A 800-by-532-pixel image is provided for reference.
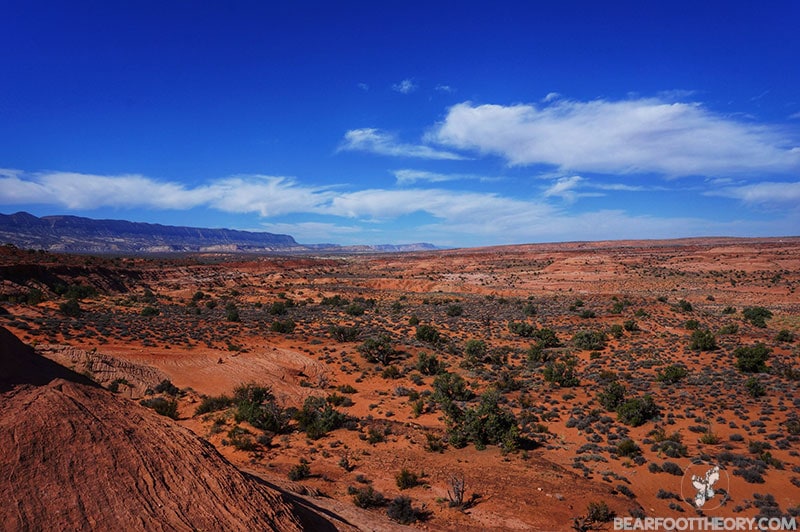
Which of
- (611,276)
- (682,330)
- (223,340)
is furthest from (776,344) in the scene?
(611,276)

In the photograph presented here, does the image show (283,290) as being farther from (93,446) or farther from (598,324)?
(93,446)

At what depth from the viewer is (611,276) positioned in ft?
224

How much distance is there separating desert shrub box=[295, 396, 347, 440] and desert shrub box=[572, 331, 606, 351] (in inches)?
701

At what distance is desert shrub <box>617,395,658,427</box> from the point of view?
1496 centimetres

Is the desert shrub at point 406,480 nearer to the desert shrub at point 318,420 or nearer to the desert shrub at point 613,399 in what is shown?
the desert shrub at point 318,420

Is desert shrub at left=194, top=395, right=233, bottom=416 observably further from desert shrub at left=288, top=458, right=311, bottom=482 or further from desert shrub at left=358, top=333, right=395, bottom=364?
desert shrub at left=358, top=333, right=395, bottom=364

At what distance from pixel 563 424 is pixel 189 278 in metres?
67.4

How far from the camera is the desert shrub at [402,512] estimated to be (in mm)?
9131

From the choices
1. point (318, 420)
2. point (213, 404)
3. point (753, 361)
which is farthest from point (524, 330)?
point (213, 404)

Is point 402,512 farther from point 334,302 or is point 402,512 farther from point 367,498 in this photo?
point 334,302

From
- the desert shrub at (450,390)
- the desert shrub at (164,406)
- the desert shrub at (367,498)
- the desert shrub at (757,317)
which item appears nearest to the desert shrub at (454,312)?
the desert shrub at (450,390)

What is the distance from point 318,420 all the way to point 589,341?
19458 mm

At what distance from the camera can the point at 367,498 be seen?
9.79 meters

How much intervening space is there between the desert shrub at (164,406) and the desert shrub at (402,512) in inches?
374
